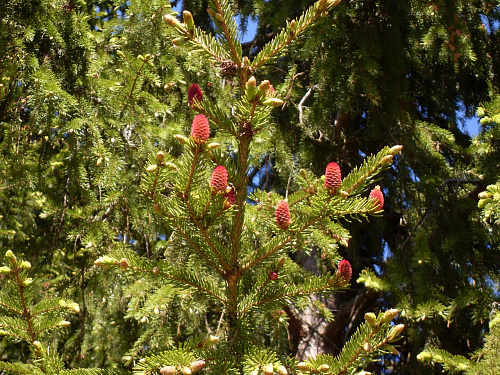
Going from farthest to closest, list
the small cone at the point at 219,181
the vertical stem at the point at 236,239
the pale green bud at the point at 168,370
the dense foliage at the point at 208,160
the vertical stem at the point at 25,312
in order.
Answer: the dense foliage at the point at 208,160 → the vertical stem at the point at 25,312 → the vertical stem at the point at 236,239 → the small cone at the point at 219,181 → the pale green bud at the point at 168,370

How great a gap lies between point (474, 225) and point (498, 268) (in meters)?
0.41

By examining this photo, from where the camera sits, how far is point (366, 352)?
965 millimetres

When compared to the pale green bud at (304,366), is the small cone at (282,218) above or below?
above

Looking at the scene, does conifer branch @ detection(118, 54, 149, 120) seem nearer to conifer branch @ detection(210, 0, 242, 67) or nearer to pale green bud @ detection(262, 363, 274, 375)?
conifer branch @ detection(210, 0, 242, 67)

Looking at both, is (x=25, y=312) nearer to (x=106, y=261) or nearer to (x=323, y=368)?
(x=106, y=261)

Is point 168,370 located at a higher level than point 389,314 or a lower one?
lower

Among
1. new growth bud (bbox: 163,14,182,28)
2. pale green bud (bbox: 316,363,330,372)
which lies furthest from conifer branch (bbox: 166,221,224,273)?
new growth bud (bbox: 163,14,182,28)

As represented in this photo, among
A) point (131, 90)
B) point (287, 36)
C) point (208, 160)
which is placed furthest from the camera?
point (131, 90)

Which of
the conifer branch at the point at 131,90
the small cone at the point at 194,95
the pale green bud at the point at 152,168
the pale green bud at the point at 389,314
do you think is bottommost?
the pale green bud at the point at 389,314

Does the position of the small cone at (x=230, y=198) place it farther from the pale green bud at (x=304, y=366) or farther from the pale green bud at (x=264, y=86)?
the pale green bud at (x=304, y=366)

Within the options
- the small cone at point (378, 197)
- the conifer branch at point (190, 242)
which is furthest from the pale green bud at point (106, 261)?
the small cone at point (378, 197)

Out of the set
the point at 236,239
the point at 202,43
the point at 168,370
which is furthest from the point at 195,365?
the point at 202,43

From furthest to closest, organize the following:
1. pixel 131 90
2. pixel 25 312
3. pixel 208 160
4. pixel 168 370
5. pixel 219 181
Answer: pixel 131 90
pixel 208 160
pixel 25 312
pixel 219 181
pixel 168 370

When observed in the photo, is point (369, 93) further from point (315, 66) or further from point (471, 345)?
point (471, 345)
